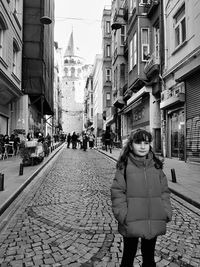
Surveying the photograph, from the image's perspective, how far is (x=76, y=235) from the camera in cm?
420

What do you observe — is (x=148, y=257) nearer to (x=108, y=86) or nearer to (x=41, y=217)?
(x=41, y=217)

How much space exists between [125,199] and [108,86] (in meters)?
41.1

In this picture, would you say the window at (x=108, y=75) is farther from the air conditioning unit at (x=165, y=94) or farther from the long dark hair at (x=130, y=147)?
the long dark hair at (x=130, y=147)

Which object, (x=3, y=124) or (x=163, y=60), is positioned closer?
(x=163, y=60)

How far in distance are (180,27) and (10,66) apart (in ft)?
37.1

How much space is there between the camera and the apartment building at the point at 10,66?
17109 mm

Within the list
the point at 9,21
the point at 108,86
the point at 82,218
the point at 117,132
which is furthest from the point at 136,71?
the point at 108,86

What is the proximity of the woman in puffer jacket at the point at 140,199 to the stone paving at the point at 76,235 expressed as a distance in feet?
2.80

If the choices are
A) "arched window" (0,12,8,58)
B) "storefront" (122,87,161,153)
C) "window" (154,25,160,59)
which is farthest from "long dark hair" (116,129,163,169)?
"arched window" (0,12,8,58)

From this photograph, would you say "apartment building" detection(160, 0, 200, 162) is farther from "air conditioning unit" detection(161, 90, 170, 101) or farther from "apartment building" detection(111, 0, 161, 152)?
"apartment building" detection(111, 0, 161, 152)

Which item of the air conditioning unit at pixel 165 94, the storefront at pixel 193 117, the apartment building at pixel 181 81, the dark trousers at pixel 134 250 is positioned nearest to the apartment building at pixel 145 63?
the air conditioning unit at pixel 165 94

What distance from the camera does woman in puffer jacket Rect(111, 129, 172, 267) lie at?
96.7 inches

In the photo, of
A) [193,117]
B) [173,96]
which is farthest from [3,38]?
[193,117]

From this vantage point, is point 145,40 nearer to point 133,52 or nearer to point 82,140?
point 133,52
